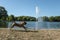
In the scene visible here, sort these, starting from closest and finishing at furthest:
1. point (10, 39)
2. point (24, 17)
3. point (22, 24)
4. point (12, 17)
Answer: point (10, 39), point (22, 24), point (12, 17), point (24, 17)

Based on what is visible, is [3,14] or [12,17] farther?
[3,14]

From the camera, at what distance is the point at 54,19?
71750 mm

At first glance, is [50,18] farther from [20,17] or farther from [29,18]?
[20,17]

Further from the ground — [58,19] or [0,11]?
[0,11]

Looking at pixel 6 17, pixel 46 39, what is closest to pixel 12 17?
pixel 6 17

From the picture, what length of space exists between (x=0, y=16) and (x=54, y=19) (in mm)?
26886

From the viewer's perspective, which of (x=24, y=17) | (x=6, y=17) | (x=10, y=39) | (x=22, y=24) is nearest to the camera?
(x=10, y=39)

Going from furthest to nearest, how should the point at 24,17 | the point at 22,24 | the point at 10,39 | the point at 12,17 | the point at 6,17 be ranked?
1. the point at 24,17
2. the point at 6,17
3. the point at 12,17
4. the point at 22,24
5. the point at 10,39

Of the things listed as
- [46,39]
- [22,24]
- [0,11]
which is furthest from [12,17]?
[46,39]

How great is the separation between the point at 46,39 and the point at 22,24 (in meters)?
6.40

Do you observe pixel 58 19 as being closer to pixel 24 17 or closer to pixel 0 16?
pixel 24 17

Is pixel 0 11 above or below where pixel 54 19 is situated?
above

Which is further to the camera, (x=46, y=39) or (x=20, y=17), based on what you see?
(x=20, y=17)

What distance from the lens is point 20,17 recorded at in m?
74.2
